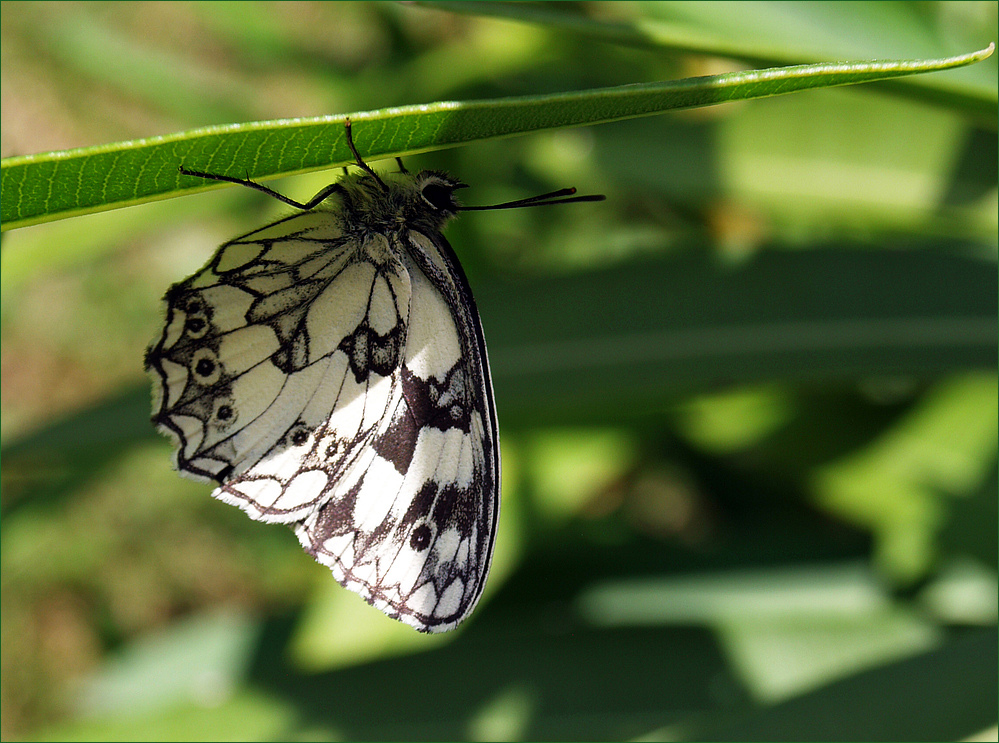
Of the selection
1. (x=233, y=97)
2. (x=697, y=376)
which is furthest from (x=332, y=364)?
(x=233, y=97)

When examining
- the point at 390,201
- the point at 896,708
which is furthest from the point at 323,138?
the point at 896,708

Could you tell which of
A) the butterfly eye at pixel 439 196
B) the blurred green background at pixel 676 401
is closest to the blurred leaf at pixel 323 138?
the blurred green background at pixel 676 401

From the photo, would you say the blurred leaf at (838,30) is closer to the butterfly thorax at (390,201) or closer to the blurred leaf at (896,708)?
the butterfly thorax at (390,201)

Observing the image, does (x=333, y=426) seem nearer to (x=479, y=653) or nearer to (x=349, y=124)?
(x=349, y=124)

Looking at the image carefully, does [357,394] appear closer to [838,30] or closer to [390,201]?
[390,201]

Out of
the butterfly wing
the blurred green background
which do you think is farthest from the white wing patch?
the blurred green background

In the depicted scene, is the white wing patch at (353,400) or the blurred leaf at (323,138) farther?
the white wing patch at (353,400)
